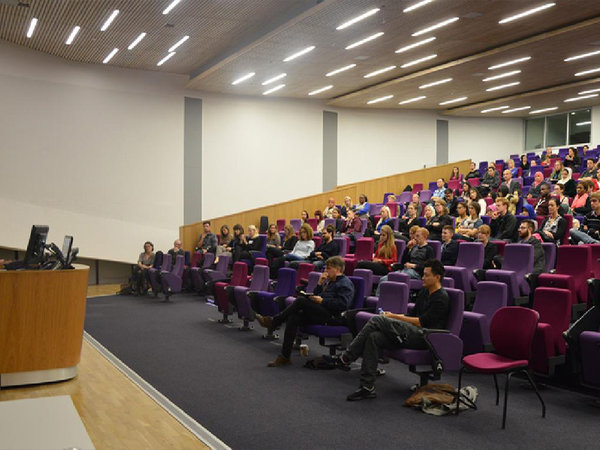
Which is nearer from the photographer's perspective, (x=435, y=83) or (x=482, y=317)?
(x=482, y=317)

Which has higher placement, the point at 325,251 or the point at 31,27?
the point at 31,27

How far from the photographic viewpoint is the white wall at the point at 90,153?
32.3 feet

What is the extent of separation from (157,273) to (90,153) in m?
3.11

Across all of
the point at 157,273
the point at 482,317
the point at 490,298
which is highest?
the point at 490,298

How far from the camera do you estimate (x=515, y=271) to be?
4.98 metres

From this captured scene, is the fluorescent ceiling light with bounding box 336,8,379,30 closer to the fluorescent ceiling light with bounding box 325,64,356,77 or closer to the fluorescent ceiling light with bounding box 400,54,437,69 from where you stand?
the fluorescent ceiling light with bounding box 325,64,356,77

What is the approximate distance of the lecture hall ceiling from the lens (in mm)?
7676

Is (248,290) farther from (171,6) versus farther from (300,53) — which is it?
(300,53)

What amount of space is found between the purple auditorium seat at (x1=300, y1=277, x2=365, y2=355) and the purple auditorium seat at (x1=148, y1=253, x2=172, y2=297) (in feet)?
15.5

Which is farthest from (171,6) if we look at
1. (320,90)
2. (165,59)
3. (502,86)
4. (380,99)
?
(502,86)

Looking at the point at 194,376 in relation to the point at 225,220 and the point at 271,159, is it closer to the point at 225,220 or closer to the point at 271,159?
the point at 225,220

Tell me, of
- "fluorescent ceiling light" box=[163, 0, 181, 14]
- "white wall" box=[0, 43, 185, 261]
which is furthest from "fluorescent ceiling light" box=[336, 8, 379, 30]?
"white wall" box=[0, 43, 185, 261]

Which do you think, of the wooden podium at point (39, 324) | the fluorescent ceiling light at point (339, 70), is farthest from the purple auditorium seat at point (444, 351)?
the fluorescent ceiling light at point (339, 70)

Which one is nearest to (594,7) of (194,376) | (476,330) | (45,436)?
(476,330)
